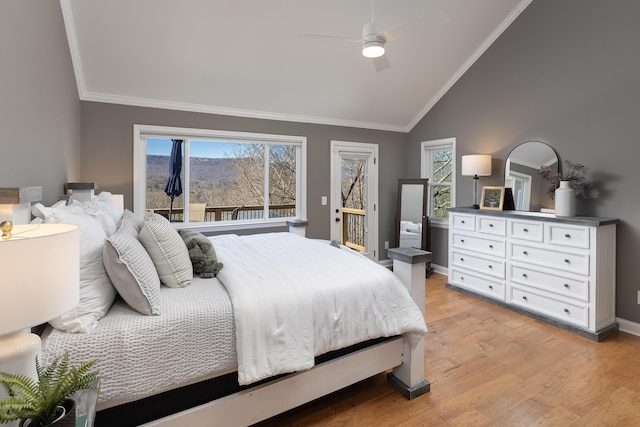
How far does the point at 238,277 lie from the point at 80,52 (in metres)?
2.87

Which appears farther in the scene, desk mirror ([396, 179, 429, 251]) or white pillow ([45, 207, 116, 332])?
desk mirror ([396, 179, 429, 251])

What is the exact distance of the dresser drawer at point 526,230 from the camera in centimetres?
333

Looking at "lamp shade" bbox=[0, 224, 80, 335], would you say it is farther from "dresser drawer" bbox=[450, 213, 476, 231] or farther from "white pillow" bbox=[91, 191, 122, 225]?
"dresser drawer" bbox=[450, 213, 476, 231]

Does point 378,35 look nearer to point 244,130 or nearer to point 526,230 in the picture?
point 244,130

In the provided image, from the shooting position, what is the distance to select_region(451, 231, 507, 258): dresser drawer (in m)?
3.72

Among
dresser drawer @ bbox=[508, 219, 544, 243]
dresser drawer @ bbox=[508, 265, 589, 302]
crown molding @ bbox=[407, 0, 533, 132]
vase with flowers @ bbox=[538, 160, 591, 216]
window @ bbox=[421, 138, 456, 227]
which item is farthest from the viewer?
window @ bbox=[421, 138, 456, 227]

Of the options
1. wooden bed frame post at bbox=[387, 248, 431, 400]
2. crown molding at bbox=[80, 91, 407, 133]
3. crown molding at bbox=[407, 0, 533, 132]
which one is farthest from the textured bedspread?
crown molding at bbox=[407, 0, 533, 132]

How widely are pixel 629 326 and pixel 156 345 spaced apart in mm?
4043

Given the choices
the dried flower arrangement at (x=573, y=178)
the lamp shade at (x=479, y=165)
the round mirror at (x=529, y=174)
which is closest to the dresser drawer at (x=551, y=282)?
the round mirror at (x=529, y=174)

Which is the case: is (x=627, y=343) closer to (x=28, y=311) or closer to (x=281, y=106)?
(x=28, y=311)

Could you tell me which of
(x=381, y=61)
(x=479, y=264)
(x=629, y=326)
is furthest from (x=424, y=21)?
(x=629, y=326)

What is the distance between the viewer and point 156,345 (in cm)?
139

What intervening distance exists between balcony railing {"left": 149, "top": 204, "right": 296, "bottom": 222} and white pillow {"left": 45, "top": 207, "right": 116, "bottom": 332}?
2.53 m

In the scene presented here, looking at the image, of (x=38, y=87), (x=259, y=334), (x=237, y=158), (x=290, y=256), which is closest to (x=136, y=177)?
(x=237, y=158)
